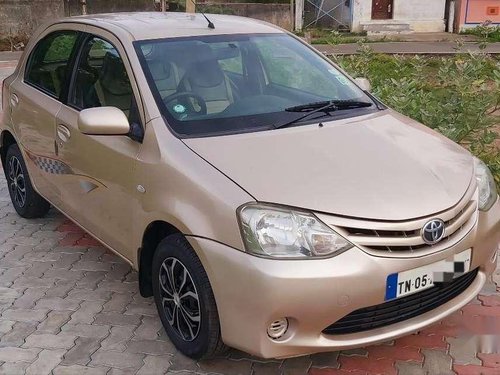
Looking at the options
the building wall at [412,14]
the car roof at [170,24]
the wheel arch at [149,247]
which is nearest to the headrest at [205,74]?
the car roof at [170,24]

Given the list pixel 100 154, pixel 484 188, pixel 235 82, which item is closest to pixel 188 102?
pixel 235 82

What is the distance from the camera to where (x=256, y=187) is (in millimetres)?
2777

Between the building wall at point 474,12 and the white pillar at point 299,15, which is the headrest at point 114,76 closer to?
the white pillar at point 299,15

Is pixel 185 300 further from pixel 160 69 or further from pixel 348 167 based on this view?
pixel 160 69

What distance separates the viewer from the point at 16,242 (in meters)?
4.80

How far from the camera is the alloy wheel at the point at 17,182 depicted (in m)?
5.09

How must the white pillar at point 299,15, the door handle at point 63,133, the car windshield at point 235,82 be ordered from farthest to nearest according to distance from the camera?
the white pillar at point 299,15
the door handle at point 63,133
the car windshield at point 235,82

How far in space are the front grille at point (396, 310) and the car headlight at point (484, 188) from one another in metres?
0.40

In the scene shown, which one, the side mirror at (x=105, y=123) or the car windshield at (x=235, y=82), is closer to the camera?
the side mirror at (x=105, y=123)

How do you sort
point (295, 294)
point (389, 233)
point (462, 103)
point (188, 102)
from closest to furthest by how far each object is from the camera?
point (295, 294), point (389, 233), point (188, 102), point (462, 103)

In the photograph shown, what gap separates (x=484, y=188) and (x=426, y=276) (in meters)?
0.78

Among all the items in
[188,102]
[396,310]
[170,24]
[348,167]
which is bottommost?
[396,310]

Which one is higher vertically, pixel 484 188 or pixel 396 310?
pixel 484 188

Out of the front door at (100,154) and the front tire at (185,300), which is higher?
the front door at (100,154)
